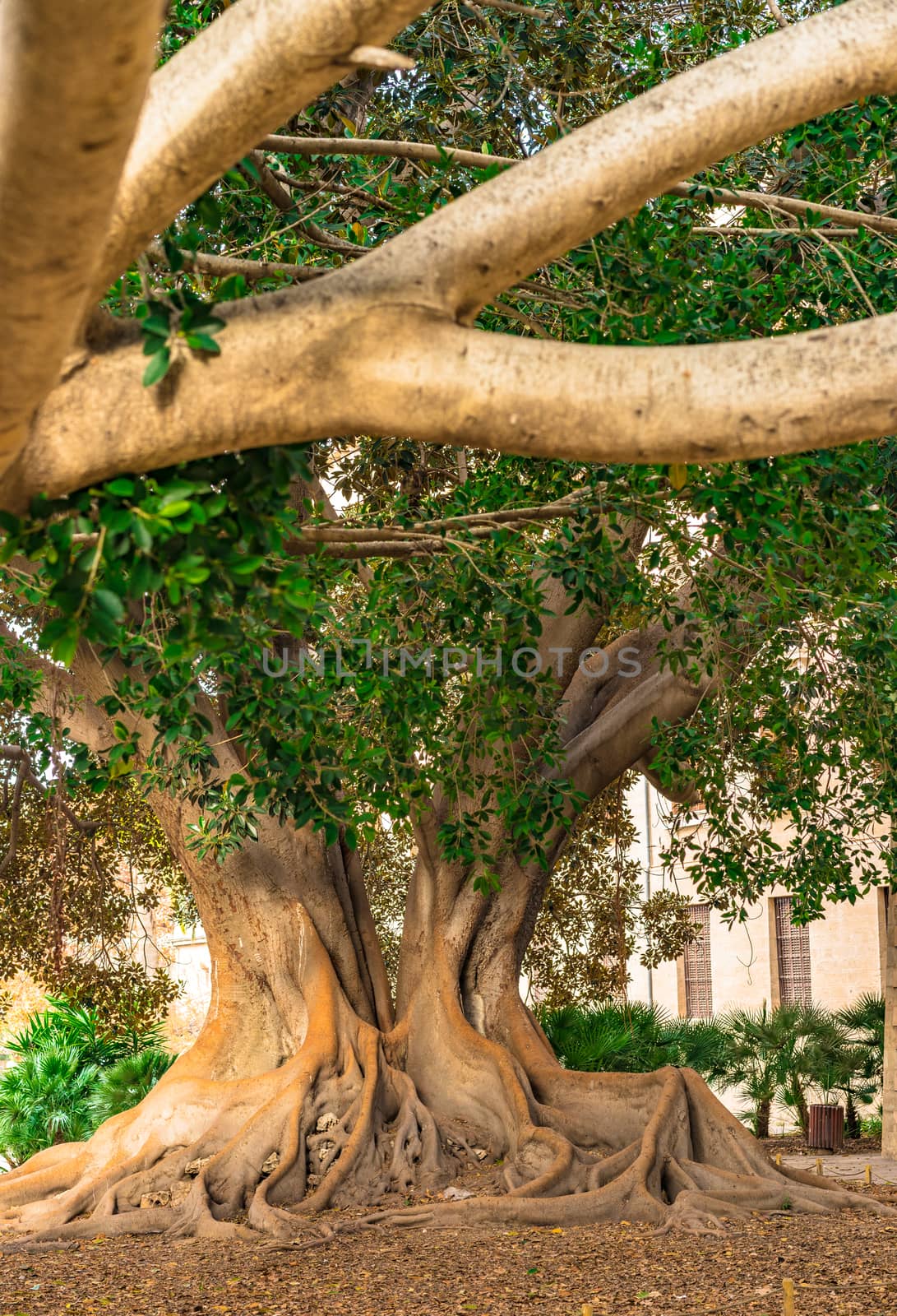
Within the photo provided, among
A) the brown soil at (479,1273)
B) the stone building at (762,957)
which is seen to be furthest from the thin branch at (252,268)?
the stone building at (762,957)

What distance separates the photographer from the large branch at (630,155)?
2.81 meters

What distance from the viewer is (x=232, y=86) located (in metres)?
2.48

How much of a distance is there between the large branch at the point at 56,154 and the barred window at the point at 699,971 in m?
20.5

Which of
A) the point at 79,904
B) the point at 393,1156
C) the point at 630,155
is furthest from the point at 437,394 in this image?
the point at 79,904

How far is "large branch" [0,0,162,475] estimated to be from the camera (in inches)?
78.1

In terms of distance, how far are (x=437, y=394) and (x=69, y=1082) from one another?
1098 centimetres

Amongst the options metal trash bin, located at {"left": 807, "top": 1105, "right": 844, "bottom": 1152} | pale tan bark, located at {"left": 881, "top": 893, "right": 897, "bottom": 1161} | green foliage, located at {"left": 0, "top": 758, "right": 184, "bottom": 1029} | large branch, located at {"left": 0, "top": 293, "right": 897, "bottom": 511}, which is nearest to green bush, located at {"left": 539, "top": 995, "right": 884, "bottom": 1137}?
metal trash bin, located at {"left": 807, "top": 1105, "right": 844, "bottom": 1152}

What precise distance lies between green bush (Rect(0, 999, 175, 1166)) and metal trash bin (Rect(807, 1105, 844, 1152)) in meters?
7.58

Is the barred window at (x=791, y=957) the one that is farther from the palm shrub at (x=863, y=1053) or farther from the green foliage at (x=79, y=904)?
the green foliage at (x=79, y=904)

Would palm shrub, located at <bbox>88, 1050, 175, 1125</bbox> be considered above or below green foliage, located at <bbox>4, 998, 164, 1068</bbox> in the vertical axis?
below

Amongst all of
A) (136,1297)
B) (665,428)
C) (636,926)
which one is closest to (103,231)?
(665,428)

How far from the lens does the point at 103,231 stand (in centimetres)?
238

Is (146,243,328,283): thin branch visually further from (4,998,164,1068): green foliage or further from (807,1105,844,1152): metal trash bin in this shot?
(807,1105,844,1152): metal trash bin

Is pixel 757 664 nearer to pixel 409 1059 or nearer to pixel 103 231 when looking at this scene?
pixel 409 1059
